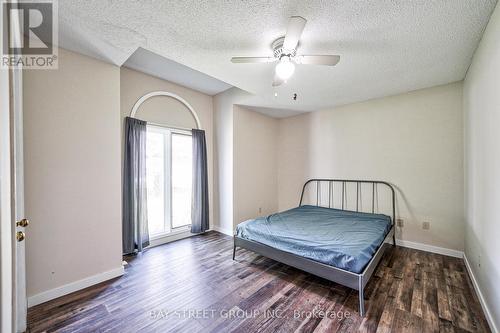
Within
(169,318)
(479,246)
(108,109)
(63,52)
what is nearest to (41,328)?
(169,318)

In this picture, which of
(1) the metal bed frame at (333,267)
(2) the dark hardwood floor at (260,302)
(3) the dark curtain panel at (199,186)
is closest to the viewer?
(2) the dark hardwood floor at (260,302)

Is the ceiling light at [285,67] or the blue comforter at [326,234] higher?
the ceiling light at [285,67]

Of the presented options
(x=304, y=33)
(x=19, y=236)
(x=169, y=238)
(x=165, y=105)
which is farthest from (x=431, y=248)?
(x=165, y=105)

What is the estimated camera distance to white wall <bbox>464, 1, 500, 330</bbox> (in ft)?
5.17

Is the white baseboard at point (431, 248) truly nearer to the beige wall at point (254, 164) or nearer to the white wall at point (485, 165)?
the white wall at point (485, 165)

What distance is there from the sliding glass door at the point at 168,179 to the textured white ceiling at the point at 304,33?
1445 millimetres

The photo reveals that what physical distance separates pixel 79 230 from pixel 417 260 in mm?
4361

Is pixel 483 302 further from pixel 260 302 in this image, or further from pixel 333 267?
pixel 260 302

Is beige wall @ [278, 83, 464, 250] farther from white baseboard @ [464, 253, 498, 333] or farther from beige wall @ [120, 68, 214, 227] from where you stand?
beige wall @ [120, 68, 214, 227]

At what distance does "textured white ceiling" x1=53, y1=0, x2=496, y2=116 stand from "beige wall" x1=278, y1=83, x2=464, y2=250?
604 millimetres

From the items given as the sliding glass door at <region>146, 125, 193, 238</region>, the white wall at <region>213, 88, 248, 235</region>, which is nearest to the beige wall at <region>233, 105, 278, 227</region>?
the white wall at <region>213, 88, 248, 235</region>

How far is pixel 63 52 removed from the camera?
212 centimetres

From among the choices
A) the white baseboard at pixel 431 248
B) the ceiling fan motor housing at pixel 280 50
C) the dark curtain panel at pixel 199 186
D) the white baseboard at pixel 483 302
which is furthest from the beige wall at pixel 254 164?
the white baseboard at pixel 483 302

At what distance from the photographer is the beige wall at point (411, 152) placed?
2951 millimetres
